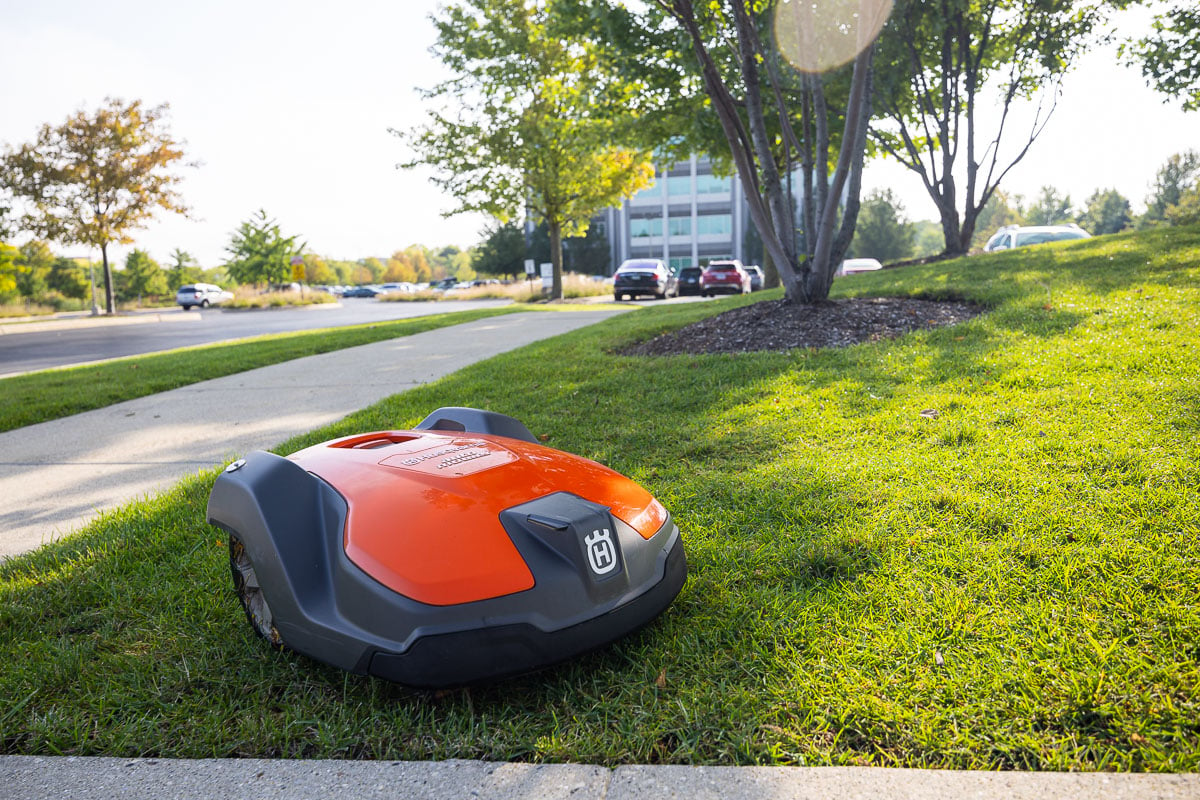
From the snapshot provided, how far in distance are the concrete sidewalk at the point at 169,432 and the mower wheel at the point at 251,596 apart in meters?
1.62

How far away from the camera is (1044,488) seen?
3.28m

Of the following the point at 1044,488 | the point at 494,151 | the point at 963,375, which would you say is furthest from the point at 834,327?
the point at 494,151

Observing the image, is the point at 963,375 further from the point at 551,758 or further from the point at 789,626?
the point at 551,758

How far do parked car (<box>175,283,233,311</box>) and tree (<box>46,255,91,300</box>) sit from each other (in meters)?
23.5

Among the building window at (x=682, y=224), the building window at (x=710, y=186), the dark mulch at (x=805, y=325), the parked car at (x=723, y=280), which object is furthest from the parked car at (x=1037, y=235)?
the building window at (x=682, y=224)

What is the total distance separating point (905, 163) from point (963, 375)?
48.8ft

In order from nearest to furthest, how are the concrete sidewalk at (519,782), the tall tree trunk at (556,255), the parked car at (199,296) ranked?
the concrete sidewalk at (519,782), the tall tree trunk at (556,255), the parked car at (199,296)

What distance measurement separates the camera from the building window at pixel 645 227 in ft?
250

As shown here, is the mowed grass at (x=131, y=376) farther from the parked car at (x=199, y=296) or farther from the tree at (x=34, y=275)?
the tree at (x=34, y=275)

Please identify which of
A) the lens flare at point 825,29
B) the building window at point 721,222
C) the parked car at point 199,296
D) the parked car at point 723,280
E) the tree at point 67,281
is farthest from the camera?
the building window at point 721,222

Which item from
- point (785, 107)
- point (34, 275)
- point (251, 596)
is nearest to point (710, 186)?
point (34, 275)

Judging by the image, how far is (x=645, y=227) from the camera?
76.6 meters

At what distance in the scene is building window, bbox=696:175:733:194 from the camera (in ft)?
243

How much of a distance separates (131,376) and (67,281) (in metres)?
68.0
